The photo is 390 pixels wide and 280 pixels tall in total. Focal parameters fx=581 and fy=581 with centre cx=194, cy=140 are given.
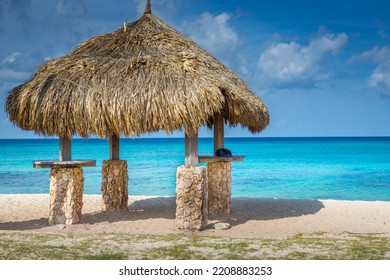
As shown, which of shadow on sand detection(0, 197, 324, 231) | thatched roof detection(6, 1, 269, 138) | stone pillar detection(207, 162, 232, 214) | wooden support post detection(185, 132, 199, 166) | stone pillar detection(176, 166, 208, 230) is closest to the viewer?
thatched roof detection(6, 1, 269, 138)

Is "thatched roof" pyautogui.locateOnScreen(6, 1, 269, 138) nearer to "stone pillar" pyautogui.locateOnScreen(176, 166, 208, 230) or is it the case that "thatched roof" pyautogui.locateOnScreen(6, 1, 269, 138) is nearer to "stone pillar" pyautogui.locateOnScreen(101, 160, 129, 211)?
"stone pillar" pyautogui.locateOnScreen(176, 166, 208, 230)

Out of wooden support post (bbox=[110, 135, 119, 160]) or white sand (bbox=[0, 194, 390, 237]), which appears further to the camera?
wooden support post (bbox=[110, 135, 119, 160])

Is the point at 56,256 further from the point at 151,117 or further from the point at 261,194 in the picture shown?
the point at 261,194

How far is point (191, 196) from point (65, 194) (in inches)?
89.5

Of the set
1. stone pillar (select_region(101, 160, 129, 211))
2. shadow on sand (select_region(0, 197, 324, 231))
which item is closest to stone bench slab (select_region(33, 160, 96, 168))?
shadow on sand (select_region(0, 197, 324, 231))

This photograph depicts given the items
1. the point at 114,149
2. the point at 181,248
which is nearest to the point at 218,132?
the point at 114,149

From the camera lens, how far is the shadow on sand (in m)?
10.8

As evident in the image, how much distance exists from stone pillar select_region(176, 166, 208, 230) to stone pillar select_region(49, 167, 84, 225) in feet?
6.10

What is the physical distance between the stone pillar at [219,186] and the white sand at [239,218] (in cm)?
27

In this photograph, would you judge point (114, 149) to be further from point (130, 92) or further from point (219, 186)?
point (130, 92)

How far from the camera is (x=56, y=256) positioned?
6.77m

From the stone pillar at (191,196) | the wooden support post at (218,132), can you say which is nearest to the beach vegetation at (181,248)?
the stone pillar at (191,196)

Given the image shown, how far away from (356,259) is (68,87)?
5503mm

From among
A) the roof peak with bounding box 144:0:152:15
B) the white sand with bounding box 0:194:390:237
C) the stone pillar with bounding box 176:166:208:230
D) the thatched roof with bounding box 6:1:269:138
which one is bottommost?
the white sand with bounding box 0:194:390:237
